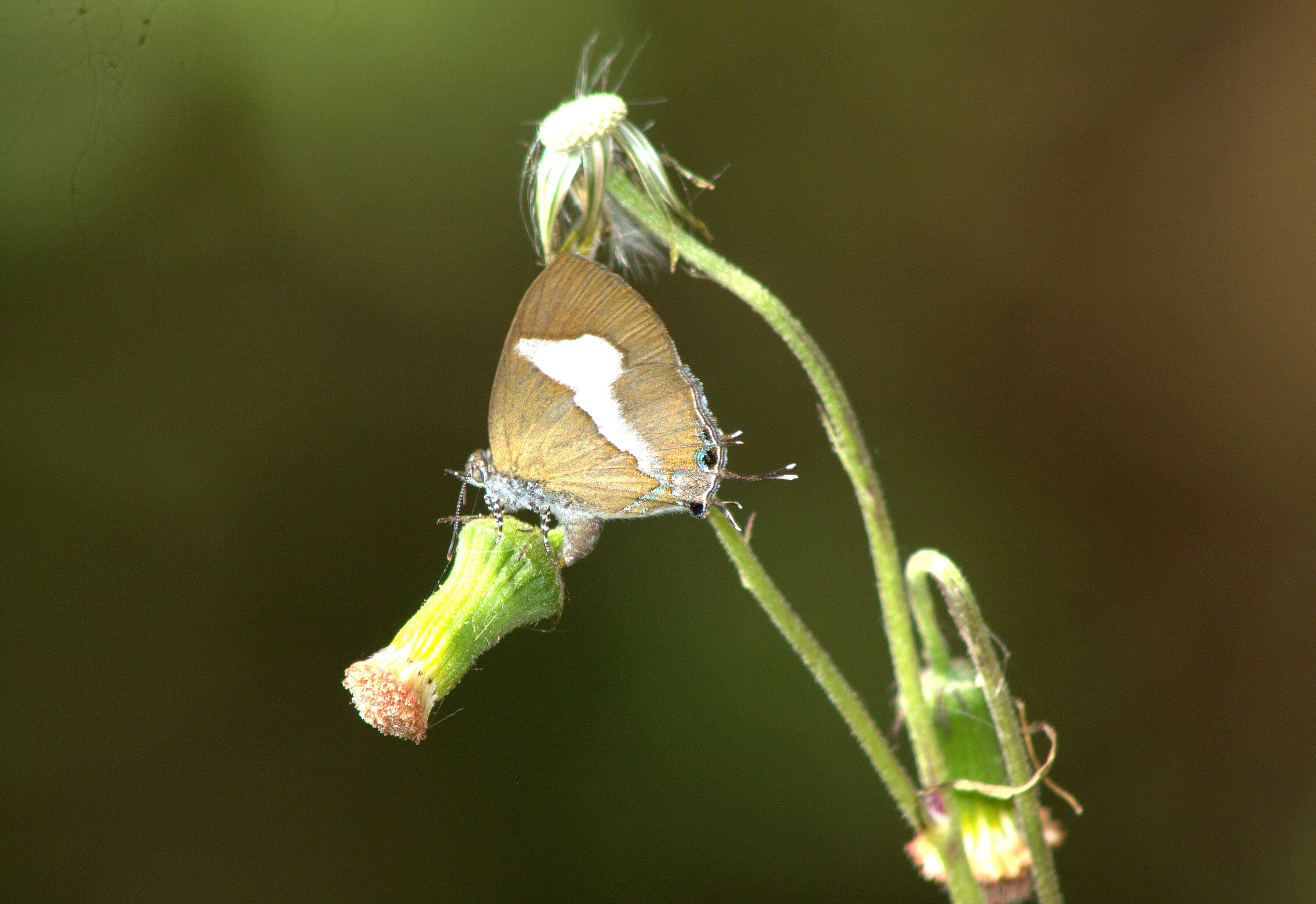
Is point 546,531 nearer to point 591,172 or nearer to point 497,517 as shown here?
point 497,517

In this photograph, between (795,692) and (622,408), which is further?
(795,692)

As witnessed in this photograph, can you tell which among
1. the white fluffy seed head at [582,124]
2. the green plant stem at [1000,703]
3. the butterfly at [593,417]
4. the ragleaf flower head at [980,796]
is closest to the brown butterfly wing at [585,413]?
the butterfly at [593,417]

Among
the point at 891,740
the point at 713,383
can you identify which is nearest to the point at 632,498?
the point at 891,740

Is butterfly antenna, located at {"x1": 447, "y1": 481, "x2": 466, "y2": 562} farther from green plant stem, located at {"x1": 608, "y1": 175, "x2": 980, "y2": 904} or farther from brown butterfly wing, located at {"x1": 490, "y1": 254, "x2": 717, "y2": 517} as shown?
green plant stem, located at {"x1": 608, "y1": 175, "x2": 980, "y2": 904}

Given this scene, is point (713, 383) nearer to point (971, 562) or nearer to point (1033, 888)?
point (971, 562)

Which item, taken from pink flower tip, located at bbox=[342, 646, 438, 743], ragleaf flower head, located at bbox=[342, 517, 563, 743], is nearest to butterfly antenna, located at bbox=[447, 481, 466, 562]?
ragleaf flower head, located at bbox=[342, 517, 563, 743]

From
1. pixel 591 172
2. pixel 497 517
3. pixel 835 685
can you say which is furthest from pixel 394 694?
pixel 591 172
